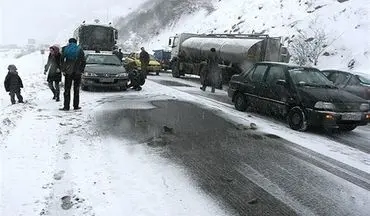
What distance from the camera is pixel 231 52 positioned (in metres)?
20.9

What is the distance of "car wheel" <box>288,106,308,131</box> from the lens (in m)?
9.77

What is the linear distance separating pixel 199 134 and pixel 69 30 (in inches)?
3280

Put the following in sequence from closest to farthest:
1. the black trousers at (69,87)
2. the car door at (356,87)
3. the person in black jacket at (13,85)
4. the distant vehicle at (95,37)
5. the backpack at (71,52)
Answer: the black trousers at (69,87) < the backpack at (71,52) < the person in black jacket at (13,85) < the car door at (356,87) < the distant vehicle at (95,37)

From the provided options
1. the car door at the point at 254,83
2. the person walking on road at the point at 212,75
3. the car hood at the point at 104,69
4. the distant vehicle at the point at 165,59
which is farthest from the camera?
the distant vehicle at the point at 165,59

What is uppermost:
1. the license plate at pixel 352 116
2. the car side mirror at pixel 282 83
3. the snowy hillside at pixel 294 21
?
the snowy hillside at pixel 294 21

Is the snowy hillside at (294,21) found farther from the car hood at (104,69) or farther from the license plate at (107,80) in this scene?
the license plate at (107,80)

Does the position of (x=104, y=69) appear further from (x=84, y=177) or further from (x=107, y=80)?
(x=84, y=177)

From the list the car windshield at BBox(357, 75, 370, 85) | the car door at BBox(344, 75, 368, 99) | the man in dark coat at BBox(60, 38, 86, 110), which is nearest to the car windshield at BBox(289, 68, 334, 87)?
the car door at BBox(344, 75, 368, 99)

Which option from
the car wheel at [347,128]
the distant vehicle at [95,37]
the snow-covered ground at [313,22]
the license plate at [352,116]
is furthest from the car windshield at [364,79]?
the distant vehicle at [95,37]

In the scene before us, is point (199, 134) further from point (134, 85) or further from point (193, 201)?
point (134, 85)

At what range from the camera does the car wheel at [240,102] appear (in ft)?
40.4

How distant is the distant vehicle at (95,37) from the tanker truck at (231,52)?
4.44m

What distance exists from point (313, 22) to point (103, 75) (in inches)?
718

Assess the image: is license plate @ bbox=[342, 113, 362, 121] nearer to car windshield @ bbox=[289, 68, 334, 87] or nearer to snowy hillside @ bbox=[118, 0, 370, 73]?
car windshield @ bbox=[289, 68, 334, 87]
